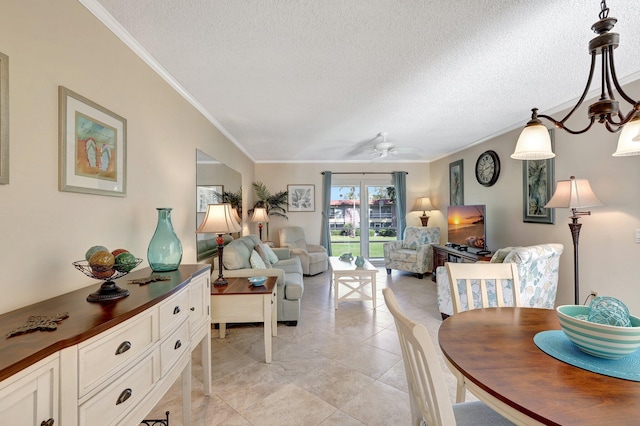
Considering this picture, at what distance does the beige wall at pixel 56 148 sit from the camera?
1.13 metres

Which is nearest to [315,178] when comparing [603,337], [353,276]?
[353,276]

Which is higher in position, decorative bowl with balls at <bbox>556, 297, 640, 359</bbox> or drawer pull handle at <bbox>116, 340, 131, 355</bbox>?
decorative bowl with balls at <bbox>556, 297, 640, 359</bbox>

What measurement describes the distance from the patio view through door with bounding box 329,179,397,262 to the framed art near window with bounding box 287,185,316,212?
54cm

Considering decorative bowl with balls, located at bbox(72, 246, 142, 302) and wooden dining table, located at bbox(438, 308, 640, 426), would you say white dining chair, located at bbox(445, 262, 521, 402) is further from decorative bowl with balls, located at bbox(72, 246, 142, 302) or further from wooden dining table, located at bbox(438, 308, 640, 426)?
decorative bowl with balls, located at bbox(72, 246, 142, 302)

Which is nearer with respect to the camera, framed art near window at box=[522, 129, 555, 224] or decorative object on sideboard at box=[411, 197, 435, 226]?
framed art near window at box=[522, 129, 555, 224]

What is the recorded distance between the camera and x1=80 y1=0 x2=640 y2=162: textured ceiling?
160 centimetres

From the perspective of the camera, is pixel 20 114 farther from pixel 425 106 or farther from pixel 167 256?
pixel 425 106

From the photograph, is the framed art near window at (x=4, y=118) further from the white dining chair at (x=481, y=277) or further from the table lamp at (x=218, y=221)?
the white dining chair at (x=481, y=277)

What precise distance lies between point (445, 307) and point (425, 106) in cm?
231

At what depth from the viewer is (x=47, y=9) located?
4.15 feet

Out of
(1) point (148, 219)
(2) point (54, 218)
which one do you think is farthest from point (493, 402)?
(1) point (148, 219)

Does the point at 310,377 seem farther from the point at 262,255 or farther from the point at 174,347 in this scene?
the point at 262,255

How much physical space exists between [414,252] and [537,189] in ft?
7.49

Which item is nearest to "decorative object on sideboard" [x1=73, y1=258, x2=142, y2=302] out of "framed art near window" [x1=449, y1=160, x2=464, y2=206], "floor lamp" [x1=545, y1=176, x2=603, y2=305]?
"floor lamp" [x1=545, y1=176, x2=603, y2=305]
